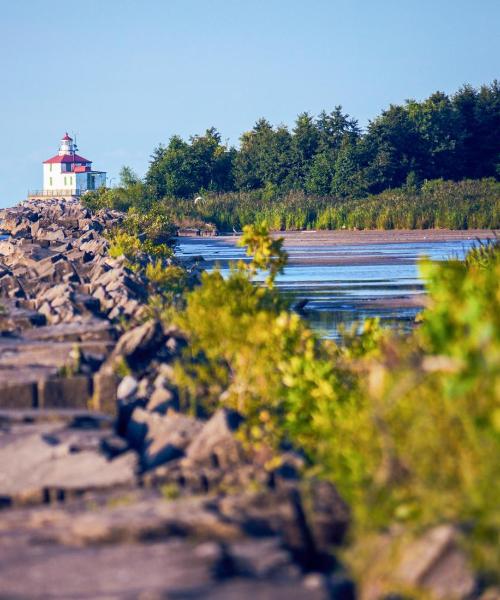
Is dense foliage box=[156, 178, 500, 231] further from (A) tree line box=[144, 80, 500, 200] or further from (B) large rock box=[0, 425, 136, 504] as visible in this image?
(B) large rock box=[0, 425, 136, 504]

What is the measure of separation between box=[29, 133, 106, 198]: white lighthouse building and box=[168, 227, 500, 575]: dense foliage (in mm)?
164655

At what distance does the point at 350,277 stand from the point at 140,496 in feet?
83.6

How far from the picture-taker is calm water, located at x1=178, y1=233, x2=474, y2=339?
22297 mm

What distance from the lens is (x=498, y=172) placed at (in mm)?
95375

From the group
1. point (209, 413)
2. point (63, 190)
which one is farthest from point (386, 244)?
point (63, 190)

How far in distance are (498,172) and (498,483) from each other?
91290 millimetres

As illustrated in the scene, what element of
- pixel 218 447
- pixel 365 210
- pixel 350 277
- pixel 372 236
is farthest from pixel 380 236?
pixel 218 447

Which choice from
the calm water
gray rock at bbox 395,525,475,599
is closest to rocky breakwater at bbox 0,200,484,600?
gray rock at bbox 395,525,475,599

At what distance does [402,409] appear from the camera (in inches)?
261

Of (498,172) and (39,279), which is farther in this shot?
(498,172)

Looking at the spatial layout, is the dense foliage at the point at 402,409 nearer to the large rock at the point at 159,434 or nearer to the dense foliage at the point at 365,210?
the large rock at the point at 159,434

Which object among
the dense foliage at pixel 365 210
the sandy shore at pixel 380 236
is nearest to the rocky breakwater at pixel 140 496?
the sandy shore at pixel 380 236

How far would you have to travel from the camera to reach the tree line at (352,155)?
9100 centimetres

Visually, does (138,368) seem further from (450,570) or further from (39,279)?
(39,279)
